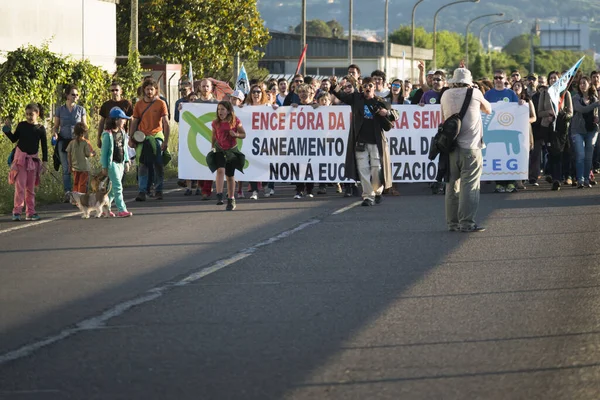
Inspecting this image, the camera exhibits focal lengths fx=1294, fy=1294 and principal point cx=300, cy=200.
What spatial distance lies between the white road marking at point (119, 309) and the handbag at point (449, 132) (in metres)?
2.43

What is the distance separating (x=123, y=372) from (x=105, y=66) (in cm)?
3231

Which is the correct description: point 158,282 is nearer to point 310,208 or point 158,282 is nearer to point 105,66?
point 310,208

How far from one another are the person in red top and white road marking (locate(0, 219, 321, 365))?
4.72 meters

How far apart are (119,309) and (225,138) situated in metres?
8.95

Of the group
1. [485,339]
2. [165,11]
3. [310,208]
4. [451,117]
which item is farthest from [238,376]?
[165,11]

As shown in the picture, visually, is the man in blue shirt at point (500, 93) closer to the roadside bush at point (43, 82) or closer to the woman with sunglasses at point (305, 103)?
the woman with sunglasses at point (305, 103)

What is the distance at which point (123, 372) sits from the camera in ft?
23.1

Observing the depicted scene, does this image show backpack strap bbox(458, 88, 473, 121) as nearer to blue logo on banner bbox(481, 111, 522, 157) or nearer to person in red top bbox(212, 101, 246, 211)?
person in red top bbox(212, 101, 246, 211)

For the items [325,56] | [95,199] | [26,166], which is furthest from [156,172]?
[325,56]

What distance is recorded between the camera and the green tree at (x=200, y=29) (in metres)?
44.9

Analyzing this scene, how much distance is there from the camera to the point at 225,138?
1789cm

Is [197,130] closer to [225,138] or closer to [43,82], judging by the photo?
[225,138]

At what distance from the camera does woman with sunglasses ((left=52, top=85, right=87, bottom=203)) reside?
18578 mm

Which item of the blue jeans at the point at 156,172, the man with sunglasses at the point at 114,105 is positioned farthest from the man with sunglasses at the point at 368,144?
the man with sunglasses at the point at 114,105
